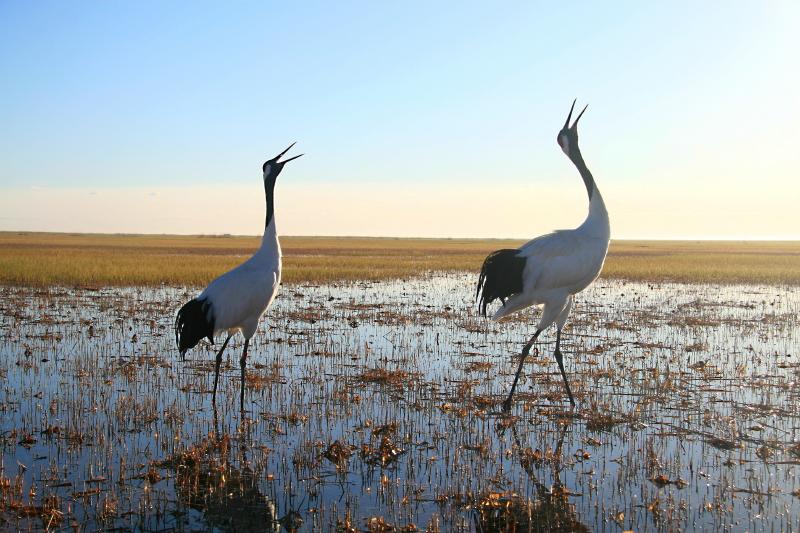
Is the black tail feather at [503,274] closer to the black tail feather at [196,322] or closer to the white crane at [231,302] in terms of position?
the white crane at [231,302]

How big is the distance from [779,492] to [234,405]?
4911 millimetres

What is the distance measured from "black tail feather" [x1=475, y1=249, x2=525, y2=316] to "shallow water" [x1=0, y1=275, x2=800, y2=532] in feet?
3.67

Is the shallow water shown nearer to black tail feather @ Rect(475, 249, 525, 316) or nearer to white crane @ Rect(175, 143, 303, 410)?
white crane @ Rect(175, 143, 303, 410)

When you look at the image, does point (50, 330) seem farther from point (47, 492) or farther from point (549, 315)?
point (549, 315)

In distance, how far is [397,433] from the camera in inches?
240

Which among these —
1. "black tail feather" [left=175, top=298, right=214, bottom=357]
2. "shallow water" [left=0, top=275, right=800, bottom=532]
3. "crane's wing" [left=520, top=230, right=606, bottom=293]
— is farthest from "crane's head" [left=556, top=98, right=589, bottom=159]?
"black tail feather" [left=175, top=298, right=214, bottom=357]

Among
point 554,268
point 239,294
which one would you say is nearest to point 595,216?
point 554,268

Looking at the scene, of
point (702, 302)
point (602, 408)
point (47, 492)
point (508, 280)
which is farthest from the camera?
point (702, 302)

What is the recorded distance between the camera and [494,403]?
283 inches

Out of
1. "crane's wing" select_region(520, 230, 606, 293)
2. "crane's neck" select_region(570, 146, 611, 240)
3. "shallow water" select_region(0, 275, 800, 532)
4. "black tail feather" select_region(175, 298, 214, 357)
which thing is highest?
"crane's neck" select_region(570, 146, 611, 240)

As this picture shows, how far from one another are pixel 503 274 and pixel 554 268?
57 centimetres

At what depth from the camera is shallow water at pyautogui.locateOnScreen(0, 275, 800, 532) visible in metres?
4.47

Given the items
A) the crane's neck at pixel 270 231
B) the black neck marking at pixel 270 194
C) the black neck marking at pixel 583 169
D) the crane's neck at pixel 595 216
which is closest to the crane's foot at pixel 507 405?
the crane's neck at pixel 595 216

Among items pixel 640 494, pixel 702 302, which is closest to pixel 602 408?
pixel 640 494
